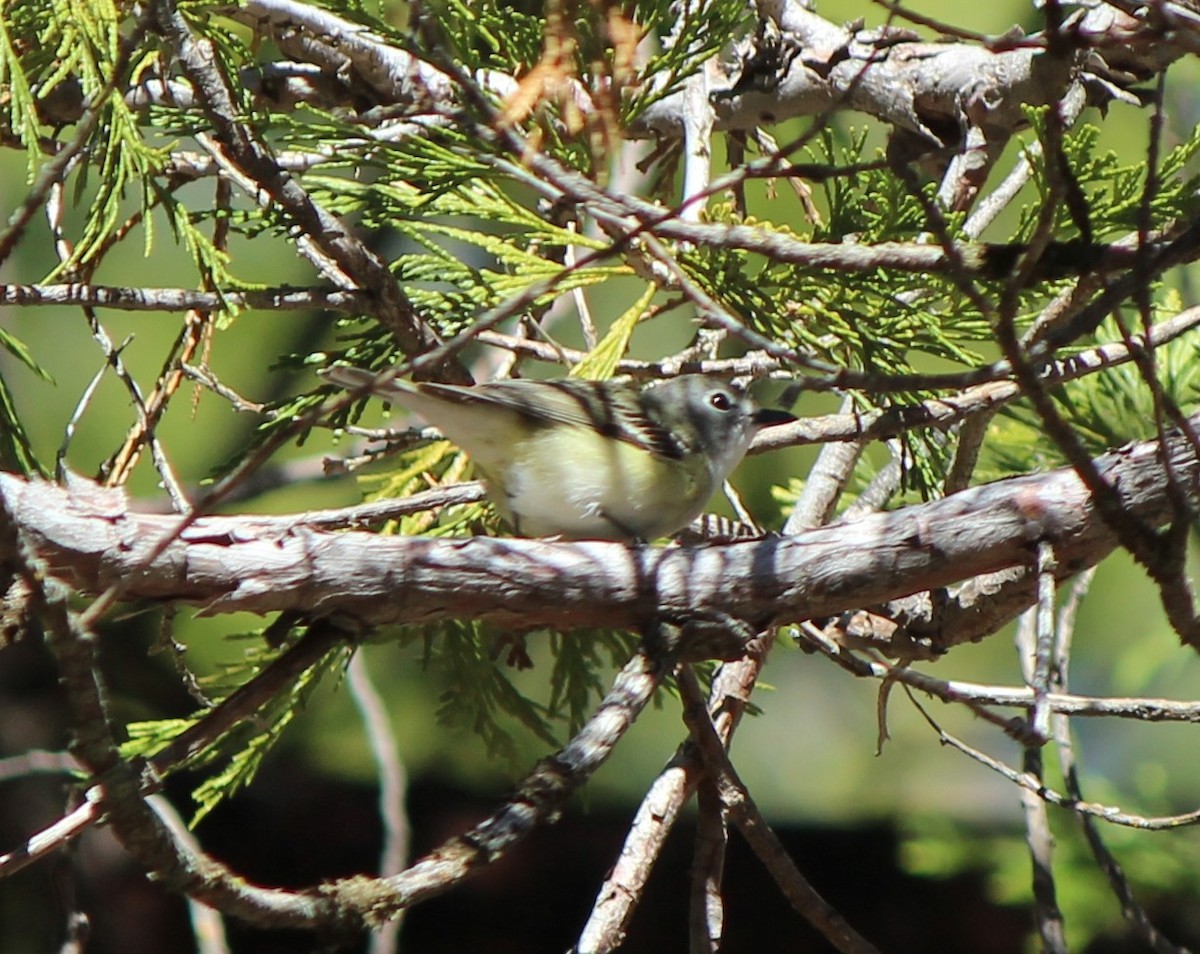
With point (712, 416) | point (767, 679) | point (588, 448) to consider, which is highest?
point (712, 416)

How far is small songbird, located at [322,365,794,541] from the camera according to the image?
2.98 m

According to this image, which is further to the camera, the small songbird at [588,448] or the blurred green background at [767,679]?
the blurred green background at [767,679]

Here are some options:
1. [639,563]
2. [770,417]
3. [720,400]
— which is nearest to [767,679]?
[720,400]

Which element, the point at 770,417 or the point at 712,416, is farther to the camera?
the point at 712,416

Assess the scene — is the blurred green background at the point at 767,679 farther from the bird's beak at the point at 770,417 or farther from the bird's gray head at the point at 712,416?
the bird's beak at the point at 770,417

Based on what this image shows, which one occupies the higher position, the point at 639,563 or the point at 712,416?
the point at 712,416

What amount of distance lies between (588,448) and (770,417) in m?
0.52

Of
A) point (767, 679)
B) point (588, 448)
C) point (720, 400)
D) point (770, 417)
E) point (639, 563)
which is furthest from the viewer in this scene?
point (767, 679)

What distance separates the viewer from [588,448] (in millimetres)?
3354

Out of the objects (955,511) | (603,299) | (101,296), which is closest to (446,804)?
(603,299)

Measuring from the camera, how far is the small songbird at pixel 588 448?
9.77 ft

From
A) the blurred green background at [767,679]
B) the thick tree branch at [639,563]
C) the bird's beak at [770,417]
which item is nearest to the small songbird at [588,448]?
the bird's beak at [770,417]

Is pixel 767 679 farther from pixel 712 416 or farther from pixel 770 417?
pixel 770 417

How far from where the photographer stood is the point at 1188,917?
4.11 m
